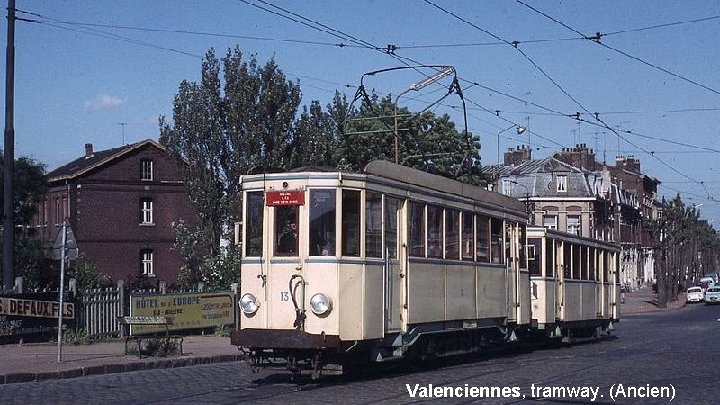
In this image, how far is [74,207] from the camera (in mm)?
60438

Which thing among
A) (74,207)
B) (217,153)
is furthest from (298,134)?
(74,207)

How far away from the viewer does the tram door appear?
1617cm

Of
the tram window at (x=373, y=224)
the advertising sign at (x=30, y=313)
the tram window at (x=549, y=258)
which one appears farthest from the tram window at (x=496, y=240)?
the advertising sign at (x=30, y=313)

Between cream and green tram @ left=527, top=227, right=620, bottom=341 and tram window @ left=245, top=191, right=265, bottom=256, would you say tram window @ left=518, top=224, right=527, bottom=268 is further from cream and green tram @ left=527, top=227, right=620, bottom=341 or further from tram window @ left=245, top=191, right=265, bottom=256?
tram window @ left=245, top=191, right=265, bottom=256

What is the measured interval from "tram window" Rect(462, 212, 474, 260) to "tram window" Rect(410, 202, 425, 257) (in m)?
1.88

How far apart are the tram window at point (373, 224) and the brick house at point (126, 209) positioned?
44603 mm

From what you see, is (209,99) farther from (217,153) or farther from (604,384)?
(604,384)

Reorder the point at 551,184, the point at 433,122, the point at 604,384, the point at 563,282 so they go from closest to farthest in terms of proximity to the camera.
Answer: the point at 604,384 < the point at 563,282 < the point at 433,122 < the point at 551,184

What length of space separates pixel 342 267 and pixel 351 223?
2.25ft

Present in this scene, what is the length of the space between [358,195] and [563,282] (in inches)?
465

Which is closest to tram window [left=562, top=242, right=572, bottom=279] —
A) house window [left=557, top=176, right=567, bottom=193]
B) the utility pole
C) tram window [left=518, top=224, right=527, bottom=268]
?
tram window [left=518, top=224, right=527, bottom=268]

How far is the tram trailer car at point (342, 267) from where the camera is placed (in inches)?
597

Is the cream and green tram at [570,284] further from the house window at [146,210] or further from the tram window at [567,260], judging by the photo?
the house window at [146,210]

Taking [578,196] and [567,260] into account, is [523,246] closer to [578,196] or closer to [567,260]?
[567,260]
